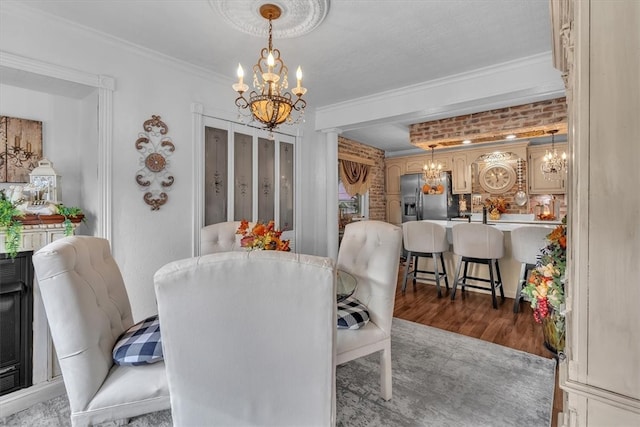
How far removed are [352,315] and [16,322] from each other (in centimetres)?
207

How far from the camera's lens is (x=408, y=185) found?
6832 millimetres

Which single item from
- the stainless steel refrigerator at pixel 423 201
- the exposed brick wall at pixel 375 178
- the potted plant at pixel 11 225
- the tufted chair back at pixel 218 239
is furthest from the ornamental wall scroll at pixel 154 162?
the stainless steel refrigerator at pixel 423 201

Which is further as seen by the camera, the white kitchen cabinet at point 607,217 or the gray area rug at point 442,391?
the gray area rug at point 442,391

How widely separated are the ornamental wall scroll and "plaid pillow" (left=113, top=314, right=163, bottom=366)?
4.78 ft

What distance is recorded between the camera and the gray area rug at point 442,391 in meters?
1.69

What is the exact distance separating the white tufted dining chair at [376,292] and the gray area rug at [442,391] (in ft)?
0.62

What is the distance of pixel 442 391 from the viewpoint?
76.5 inches

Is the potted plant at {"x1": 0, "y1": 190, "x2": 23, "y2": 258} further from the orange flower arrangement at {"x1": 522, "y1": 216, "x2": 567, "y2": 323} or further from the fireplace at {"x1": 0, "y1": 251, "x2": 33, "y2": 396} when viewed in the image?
the orange flower arrangement at {"x1": 522, "y1": 216, "x2": 567, "y2": 323}

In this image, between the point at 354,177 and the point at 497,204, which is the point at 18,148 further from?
the point at 497,204

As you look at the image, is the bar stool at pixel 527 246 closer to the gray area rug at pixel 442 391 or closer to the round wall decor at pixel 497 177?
the gray area rug at pixel 442 391

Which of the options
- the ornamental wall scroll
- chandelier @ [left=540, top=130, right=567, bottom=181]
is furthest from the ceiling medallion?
chandelier @ [left=540, top=130, right=567, bottom=181]

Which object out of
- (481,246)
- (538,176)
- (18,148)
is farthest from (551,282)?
(538,176)

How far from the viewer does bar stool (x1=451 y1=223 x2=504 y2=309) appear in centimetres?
352

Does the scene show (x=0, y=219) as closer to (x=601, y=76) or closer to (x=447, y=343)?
(x=601, y=76)
